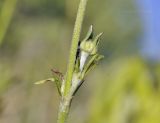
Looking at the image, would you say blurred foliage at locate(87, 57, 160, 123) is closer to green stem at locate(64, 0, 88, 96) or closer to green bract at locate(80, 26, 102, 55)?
green bract at locate(80, 26, 102, 55)

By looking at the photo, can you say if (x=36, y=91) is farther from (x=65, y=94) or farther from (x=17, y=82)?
(x=65, y=94)

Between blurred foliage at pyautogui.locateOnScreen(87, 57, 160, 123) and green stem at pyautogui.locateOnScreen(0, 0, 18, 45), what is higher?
green stem at pyautogui.locateOnScreen(0, 0, 18, 45)

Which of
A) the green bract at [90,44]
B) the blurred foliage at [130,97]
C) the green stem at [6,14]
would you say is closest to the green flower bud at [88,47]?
the green bract at [90,44]

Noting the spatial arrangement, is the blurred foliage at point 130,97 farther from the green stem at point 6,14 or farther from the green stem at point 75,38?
Result: the green stem at point 75,38

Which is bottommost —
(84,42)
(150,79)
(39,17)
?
(39,17)

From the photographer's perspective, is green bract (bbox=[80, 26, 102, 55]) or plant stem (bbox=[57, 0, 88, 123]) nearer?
plant stem (bbox=[57, 0, 88, 123])

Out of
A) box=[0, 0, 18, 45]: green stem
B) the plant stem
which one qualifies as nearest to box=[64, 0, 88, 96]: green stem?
the plant stem

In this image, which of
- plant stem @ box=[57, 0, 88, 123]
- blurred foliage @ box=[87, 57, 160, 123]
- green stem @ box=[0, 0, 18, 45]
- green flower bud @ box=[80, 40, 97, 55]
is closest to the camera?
plant stem @ box=[57, 0, 88, 123]

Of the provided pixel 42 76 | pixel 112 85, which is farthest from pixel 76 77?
pixel 42 76
